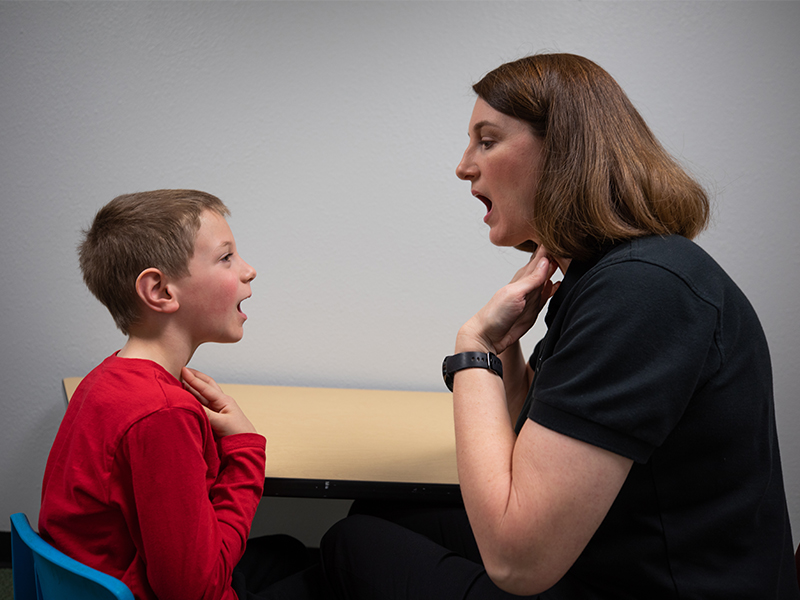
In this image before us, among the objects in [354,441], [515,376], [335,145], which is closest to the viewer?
[515,376]

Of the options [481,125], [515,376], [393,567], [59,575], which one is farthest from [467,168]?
[59,575]

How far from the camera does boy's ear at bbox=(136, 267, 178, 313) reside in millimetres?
912

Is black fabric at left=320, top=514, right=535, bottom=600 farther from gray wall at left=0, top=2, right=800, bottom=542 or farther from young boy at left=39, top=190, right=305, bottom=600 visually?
gray wall at left=0, top=2, right=800, bottom=542

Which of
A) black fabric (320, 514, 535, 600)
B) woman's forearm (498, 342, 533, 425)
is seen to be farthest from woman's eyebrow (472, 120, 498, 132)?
black fabric (320, 514, 535, 600)

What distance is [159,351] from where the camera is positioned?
37.3 inches

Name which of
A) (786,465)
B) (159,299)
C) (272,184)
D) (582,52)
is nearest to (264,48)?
(272,184)

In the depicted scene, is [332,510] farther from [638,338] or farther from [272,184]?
[638,338]

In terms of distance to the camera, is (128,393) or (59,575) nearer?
(59,575)

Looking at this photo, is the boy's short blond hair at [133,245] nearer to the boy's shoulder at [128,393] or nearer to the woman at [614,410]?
the boy's shoulder at [128,393]

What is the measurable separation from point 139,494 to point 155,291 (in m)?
0.34

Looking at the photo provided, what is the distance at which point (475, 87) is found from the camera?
39.4 inches

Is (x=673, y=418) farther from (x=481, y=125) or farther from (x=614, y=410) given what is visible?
(x=481, y=125)

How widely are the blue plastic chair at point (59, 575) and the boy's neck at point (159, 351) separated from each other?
0.91 feet

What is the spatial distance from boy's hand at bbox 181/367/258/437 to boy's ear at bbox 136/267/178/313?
0.13 meters
